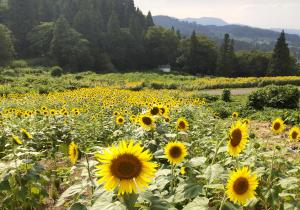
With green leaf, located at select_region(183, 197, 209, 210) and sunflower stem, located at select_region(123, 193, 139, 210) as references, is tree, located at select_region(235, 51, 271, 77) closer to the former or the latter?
green leaf, located at select_region(183, 197, 209, 210)

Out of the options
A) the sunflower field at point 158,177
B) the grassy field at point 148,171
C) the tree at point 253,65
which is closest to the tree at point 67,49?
the tree at point 253,65

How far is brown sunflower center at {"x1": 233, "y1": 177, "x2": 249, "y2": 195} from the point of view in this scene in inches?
90.4

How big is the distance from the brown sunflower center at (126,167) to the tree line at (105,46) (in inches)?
2097

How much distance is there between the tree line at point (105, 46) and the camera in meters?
57.2

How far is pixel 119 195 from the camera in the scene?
2.15 m

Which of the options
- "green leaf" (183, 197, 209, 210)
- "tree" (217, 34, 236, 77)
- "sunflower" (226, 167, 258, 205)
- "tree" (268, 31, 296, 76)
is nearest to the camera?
"sunflower" (226, 167, 258, 205)

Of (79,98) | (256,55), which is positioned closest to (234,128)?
(79,98)

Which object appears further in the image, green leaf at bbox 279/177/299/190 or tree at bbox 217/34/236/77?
tree at bbox 217/34/236/77

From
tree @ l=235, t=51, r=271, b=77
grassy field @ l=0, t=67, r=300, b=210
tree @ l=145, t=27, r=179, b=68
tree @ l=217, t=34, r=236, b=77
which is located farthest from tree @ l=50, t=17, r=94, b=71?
grassy field @ l=0, t=67, r=300, b=210

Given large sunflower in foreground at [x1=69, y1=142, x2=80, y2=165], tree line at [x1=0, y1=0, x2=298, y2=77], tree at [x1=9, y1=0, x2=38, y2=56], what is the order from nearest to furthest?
large sunflower in foreground at [x1=69, y1=142, x2=80, y2=165] → tree line at [x1=0, y1=0, x2=298, y2=77] → tree at [x1=9, y1=0, x2=38, y2=56]

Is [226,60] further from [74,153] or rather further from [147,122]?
[74,153]

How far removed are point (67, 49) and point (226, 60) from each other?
24.3 metres

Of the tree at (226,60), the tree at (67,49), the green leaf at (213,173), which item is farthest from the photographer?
the tree at (226,60)

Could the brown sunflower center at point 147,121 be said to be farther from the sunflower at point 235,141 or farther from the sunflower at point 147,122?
the sunflower at point 235,141
